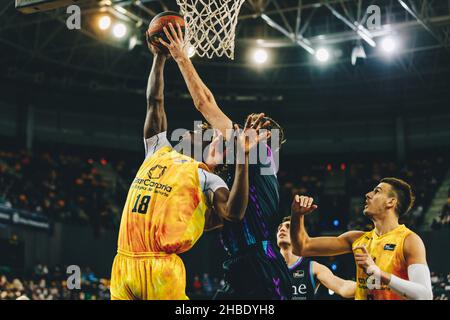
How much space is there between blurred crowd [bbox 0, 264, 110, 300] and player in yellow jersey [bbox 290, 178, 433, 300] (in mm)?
11085

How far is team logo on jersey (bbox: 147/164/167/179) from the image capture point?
16.0ft

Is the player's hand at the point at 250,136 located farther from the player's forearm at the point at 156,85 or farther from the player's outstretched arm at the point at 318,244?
the player's outstretched arm at the point at 318,244

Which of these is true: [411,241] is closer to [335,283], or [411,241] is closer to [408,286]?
[408,286]

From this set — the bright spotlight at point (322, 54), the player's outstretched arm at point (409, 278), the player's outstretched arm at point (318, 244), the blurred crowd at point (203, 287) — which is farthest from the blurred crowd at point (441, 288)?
the player's outstretched arm at point (409, 278)

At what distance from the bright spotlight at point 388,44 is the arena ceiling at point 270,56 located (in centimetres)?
35

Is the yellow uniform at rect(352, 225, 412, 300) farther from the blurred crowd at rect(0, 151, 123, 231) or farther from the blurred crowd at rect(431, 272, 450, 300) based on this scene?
the blurred crowd at rect(0, 151, 123, 231)

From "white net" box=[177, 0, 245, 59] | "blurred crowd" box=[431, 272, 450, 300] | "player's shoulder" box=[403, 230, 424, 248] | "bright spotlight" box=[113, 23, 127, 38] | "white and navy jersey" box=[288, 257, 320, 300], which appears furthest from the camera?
"bright spotlight" box=[113, 23, 127, 38]

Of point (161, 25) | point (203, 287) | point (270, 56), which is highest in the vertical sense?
point (270, 56)

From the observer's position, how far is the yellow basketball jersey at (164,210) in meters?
4.70

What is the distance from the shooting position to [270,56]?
23.0 m

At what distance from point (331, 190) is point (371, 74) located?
4.10 metres

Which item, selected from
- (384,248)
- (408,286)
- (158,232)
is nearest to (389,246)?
(384,248)

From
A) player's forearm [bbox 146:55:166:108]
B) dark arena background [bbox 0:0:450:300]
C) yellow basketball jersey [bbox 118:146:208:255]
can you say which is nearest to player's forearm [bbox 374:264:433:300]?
yellow basketball jersey [bbox 118:146:208:255]

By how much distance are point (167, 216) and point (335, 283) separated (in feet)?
9.37
